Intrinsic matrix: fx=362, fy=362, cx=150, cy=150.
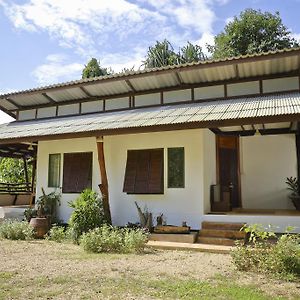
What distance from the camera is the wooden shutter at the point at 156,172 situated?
9.59 m

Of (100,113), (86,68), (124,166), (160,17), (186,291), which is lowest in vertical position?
(186,291)

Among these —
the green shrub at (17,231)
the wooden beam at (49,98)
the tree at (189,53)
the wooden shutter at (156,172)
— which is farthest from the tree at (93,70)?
the green shrub at (17,231)

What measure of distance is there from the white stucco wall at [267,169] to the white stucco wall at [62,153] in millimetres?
4623

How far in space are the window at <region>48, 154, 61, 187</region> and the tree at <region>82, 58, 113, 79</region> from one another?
1962cm

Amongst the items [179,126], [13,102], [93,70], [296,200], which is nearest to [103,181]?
[179,126]

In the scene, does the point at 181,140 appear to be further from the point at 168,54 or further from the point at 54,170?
the point at 168,54

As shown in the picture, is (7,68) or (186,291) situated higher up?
(7,68)

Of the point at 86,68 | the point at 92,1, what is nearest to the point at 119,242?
the point at 92,1

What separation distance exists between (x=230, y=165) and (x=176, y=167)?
2.41m

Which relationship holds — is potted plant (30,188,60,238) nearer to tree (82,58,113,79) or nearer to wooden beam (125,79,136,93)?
wooden beam (125,79,136,93)

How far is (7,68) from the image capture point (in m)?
10.6

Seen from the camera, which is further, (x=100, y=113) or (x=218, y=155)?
(x=100, y=113)

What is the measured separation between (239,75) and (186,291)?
22.6 ft

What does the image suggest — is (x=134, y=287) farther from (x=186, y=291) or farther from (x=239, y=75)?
(x=239, y=75)
